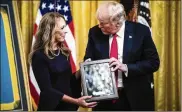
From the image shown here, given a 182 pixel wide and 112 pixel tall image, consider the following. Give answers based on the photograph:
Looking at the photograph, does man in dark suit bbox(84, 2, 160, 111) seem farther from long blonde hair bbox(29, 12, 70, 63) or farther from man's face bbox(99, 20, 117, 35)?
long blonde hair bbox(29, 12, 70, 63)

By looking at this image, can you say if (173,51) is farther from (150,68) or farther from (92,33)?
(92,33)

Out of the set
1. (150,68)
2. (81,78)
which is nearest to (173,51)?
(150,68)

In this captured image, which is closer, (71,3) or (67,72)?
(67,72)

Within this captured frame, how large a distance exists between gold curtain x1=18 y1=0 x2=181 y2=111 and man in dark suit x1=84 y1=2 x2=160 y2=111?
0.74ft

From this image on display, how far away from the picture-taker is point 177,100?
102 inches

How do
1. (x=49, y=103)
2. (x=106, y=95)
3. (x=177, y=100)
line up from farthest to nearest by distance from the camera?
(x=177, y=100)
(x=49, y=103)
(x=106, y=95)

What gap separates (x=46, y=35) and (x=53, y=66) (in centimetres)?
24

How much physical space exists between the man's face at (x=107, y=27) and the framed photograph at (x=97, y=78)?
214 mm

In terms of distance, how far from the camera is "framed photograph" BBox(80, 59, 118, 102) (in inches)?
89.1

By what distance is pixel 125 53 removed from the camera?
2.32m

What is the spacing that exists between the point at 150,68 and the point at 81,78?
19.9 inches

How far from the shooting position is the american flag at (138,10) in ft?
8.28

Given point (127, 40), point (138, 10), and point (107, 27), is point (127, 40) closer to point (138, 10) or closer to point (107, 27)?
point (107, 27)

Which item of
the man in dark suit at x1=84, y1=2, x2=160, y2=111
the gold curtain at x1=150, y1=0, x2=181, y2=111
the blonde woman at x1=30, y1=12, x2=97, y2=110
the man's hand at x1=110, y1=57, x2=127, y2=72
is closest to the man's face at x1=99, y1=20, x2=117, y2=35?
the man in dark suit at x1=84, y1=2, x2=160, y2=111
